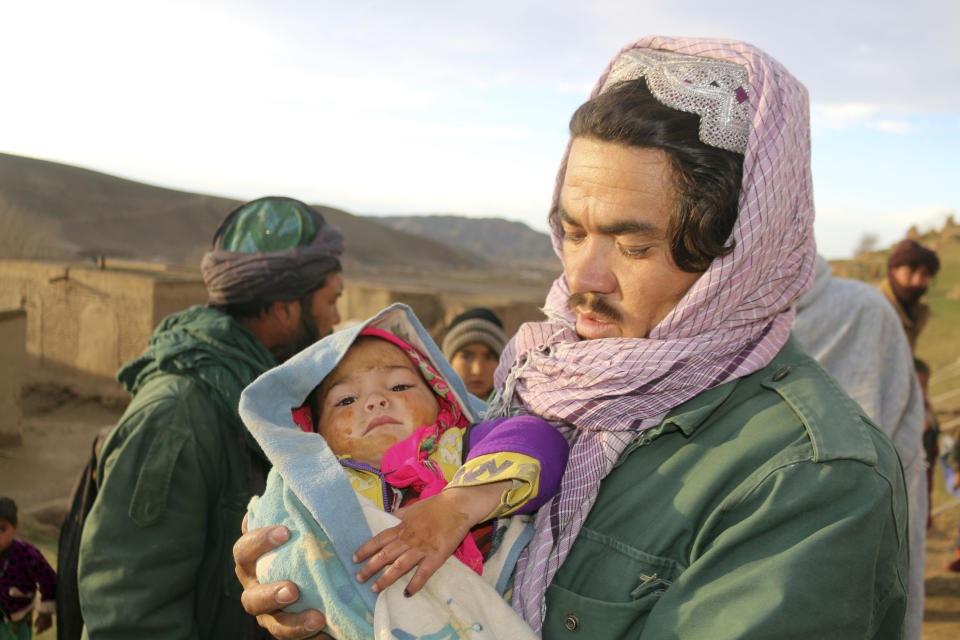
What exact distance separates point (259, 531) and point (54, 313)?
10.4 metres

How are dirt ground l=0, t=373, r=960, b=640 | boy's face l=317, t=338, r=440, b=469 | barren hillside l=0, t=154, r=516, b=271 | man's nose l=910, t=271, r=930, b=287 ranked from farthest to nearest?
barren hillside l=0, t=154, r=516, b=271
dirt ground l=0, t=373, r=960, b=640
man's nose l=910, t=271, r=930, b=287
boy's face l=317, t=338, r=440, b=469

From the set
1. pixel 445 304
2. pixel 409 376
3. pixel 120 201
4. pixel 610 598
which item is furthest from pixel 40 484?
pixel 120 201

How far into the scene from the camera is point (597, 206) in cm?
164

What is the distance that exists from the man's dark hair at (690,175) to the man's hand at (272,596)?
43.3 inches

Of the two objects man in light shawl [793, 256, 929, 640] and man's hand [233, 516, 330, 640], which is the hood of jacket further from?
man in light shawl [793, 256, 929, 640]

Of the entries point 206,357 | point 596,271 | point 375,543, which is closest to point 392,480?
point 375,543

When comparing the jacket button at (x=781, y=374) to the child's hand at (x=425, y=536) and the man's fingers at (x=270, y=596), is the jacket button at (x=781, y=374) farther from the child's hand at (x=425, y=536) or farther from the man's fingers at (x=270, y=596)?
the man's fingers at (x=270, y=596)

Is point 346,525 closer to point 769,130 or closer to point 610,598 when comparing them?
point 610,598

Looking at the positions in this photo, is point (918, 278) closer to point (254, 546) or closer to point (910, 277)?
point (910, 277)

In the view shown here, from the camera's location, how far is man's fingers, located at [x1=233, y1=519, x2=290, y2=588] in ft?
5.28

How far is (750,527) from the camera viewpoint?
1.30m

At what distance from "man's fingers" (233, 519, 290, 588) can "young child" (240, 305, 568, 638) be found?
26 mm

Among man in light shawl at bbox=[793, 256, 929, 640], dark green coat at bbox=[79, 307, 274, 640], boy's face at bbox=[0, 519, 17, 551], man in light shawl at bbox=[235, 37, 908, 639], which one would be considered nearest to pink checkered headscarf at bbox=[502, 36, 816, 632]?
man in light shawl at bbox=[235, 37, 908, 639]

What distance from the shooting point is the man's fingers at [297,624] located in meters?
1.53
